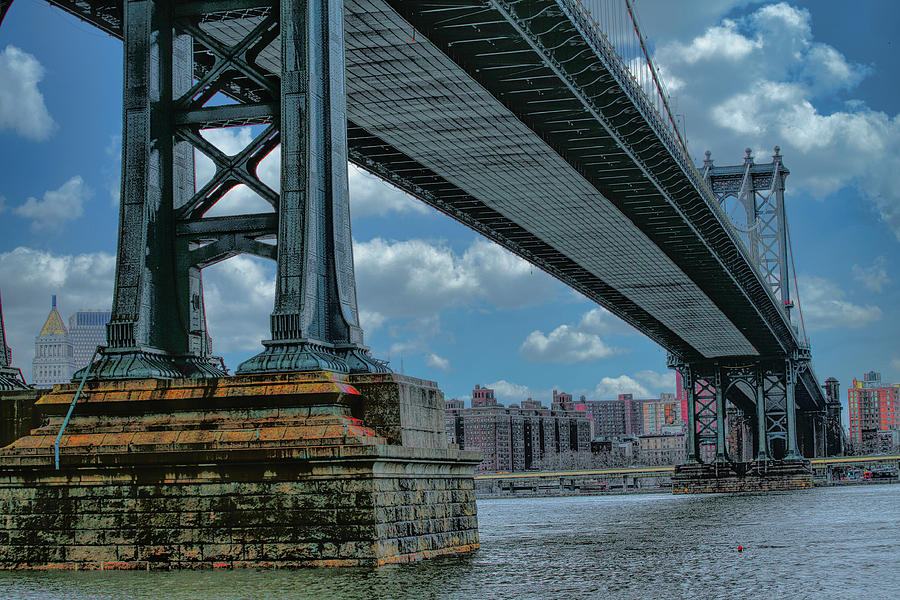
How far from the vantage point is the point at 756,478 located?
92.2 meters

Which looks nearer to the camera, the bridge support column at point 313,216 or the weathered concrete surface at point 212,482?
the weathered concrete surface at point 212,482

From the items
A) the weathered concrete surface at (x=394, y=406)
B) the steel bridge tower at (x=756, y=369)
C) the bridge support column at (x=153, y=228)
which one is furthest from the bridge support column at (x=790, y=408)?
the weathered concrete surface at (x=394, y=406)

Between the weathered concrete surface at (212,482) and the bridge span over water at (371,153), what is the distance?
856 mm

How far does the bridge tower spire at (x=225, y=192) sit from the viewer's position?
2145 cm

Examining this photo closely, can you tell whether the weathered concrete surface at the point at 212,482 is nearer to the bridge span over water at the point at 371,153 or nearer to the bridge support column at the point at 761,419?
the bridge span over water at the point at 371,153

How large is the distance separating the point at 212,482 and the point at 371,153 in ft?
87.0

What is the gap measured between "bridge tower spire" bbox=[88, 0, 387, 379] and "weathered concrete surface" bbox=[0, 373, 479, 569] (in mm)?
804

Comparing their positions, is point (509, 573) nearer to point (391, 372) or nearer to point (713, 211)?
point (391, 372)

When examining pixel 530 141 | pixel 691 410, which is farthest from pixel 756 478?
pixel 530 141

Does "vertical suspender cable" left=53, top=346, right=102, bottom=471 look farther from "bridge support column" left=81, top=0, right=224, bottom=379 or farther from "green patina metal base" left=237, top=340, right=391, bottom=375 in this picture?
"green patina metal base" left=237, top=340, right=391, bottom=375

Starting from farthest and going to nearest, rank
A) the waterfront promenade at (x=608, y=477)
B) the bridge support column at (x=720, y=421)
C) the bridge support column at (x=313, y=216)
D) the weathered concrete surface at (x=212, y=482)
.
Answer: the waterfront promenade at (x=608, y=477) < the bridge support column at (x=720, y=421) < the bridge support column at (x=313, y=216) < the weathered concrete surface at (x=212, y=482)

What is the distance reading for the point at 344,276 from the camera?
22141mm

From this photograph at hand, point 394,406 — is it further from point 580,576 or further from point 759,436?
point 759,436

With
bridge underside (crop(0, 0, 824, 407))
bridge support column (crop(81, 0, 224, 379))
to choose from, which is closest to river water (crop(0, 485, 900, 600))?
bridge support column (crop(81, 0, 224, 379))
